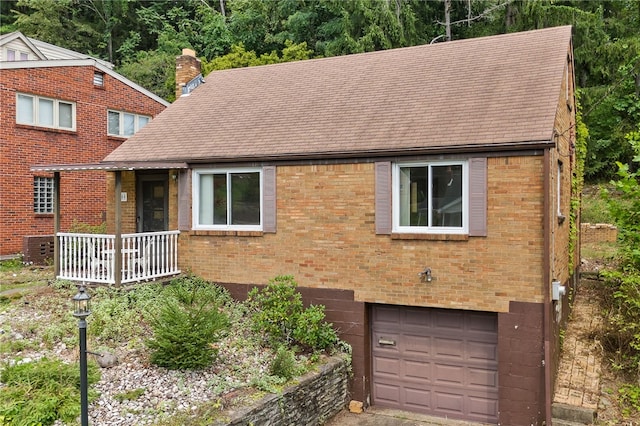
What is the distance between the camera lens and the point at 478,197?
8.09 m

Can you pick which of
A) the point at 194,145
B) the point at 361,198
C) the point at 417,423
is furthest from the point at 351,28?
the point at 417,423

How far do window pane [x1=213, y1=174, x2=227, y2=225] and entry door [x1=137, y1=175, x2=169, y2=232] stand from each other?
58.5 inches

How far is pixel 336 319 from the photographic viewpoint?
9312 mm

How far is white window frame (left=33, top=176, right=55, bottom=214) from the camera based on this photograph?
1570 cm

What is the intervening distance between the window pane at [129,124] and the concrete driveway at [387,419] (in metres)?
14.4

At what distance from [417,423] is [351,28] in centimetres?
1974

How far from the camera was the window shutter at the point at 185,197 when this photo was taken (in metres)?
10.7

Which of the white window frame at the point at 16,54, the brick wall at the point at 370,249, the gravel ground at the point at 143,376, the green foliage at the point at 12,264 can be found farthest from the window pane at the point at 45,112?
the gravel ground at the point at 143,376

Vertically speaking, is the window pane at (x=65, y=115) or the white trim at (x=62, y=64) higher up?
the white trim at (x=62, y=64)

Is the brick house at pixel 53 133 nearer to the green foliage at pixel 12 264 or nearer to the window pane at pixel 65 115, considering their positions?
the window pane at pixel 65 115

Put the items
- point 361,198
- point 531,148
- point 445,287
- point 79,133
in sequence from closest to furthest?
point 531,148 < point 445,287 < point 361,198 < point 79,133

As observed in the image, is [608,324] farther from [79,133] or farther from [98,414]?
[79,133]

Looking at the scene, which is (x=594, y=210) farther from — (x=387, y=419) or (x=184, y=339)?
(x=184, y=339)

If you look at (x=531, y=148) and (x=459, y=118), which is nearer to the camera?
(x=531, y=148)
